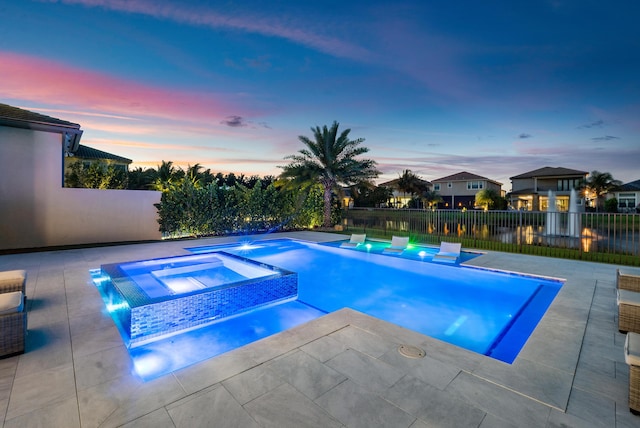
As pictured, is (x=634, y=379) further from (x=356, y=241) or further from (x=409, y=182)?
(x=409, y=182)

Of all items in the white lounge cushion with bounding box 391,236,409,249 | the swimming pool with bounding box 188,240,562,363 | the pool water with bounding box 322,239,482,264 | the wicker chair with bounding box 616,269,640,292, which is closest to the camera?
the wicker chair with bounding box 616,269,640,292

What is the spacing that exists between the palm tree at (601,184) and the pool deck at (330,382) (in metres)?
54.7

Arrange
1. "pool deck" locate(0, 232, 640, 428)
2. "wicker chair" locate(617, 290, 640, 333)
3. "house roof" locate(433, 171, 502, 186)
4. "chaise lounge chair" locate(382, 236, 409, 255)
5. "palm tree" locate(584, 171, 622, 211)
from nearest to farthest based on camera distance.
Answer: "pool deck" locate(0, 232, 640, 428)
"wicker chair" locate(617, 290, 640, 333)
"chaise lounge chair" locate(382, 236, 409, 255)
"house roof" locate(433, 171, 502, 186)
"palm tree" locate(584, 171, 622, 211)

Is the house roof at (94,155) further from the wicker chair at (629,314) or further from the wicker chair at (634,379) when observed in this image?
the wicker chair at (629,314)

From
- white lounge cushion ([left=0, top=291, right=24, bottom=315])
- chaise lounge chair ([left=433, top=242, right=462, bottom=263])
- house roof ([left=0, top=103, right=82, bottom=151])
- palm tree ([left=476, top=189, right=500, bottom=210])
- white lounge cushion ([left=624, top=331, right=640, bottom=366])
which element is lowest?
chaise lounge chair ([left=433, top=242, right=462, bottom=263])

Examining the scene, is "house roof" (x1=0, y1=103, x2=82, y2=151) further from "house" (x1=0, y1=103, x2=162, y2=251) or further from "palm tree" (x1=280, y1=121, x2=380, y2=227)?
"palm tree" (x1=280, y1=121, x2=380, y2=227)

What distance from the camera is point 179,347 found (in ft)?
12.9

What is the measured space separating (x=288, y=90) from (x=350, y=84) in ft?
9.57

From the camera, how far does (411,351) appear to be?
3.15 m

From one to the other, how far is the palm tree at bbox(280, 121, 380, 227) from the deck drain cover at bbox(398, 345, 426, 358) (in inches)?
504

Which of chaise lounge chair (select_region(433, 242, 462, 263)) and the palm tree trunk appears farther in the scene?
the palm tree trunk

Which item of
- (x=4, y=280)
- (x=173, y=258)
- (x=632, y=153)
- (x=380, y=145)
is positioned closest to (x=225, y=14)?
(x=173, y=258)

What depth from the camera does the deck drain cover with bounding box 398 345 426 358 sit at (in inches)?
121

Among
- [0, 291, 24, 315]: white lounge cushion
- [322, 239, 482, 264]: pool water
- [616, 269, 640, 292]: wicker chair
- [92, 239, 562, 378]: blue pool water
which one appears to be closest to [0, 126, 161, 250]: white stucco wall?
[92, 239, 562, 378]: blue pool water
